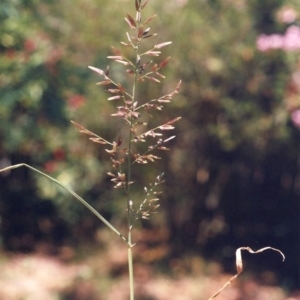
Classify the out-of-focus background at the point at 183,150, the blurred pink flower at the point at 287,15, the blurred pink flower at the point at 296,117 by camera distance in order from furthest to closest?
the blurred pink flower at the point at 287,15 → the out-of-focus background at the point at 183,150 → the blurred pink flower at the point at 296,117

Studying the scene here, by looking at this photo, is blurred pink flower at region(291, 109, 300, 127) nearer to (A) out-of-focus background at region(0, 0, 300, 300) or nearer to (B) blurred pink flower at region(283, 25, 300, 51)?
(A) out-of-focus background at region(0, 0, 300, 300)

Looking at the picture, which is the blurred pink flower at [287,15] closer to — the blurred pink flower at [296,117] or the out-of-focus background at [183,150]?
the out-of-focus background at [183,150]

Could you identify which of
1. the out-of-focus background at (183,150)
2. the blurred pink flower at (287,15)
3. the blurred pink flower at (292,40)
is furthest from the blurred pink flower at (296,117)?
the blurred pink flower at (287,15)

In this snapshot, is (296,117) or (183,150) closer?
(296,117)

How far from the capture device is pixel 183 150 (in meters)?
4.26

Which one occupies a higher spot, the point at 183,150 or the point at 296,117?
the point at 296,117

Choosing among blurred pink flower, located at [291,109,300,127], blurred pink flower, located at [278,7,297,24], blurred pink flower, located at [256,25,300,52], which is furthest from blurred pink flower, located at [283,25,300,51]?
blurred pink flower, located at [291,109,300,127]

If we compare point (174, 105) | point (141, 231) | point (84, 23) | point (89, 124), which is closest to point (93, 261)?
point (141, 231)

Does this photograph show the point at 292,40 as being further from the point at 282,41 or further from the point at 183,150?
the point at 183,150

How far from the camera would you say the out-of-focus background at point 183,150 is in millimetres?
3844

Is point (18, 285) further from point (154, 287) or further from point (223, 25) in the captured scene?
point (223, 25)

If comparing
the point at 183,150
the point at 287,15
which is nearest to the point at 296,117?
the point at 287,15

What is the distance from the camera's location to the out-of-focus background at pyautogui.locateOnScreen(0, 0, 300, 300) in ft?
12.6

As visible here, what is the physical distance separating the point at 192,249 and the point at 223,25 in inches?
73.4
